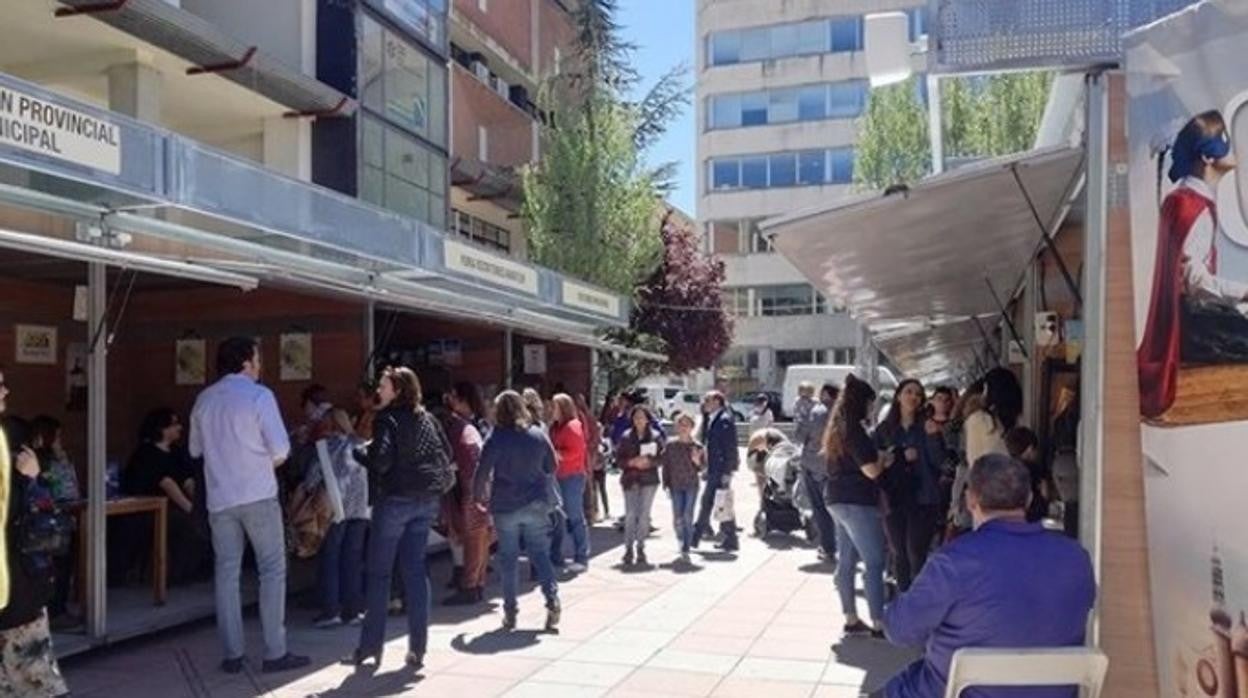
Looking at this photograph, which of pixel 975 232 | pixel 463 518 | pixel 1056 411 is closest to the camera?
pixel 975 232

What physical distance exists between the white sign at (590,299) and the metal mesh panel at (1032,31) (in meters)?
8.25

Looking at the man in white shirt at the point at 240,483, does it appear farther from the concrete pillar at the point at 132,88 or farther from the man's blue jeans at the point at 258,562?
the concrete pillar at the point at 132,88

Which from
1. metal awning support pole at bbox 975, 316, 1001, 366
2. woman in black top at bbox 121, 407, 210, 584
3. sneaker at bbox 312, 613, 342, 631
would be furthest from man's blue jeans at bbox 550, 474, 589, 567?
metal awning support pole at bbox 975, 316, 1001, 366

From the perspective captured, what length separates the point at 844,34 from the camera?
47.3 m

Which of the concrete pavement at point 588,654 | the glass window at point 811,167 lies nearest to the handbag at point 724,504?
the concrete pavement at point 588,654

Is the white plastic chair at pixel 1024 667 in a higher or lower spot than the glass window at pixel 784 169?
lower

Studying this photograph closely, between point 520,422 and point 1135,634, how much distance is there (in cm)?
442

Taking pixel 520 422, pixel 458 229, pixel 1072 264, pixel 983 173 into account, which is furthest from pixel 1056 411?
pixel 458 229

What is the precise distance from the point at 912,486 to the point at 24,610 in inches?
205

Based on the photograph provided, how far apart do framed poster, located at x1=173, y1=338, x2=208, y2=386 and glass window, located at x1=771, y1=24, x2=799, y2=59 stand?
1614 inches

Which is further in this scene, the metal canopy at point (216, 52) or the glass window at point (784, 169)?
the glass window at point (784, 169)

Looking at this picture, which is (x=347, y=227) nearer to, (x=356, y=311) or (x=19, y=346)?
(x=356, y=311)

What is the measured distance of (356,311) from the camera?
1047 cm

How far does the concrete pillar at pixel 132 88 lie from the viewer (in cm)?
1277
